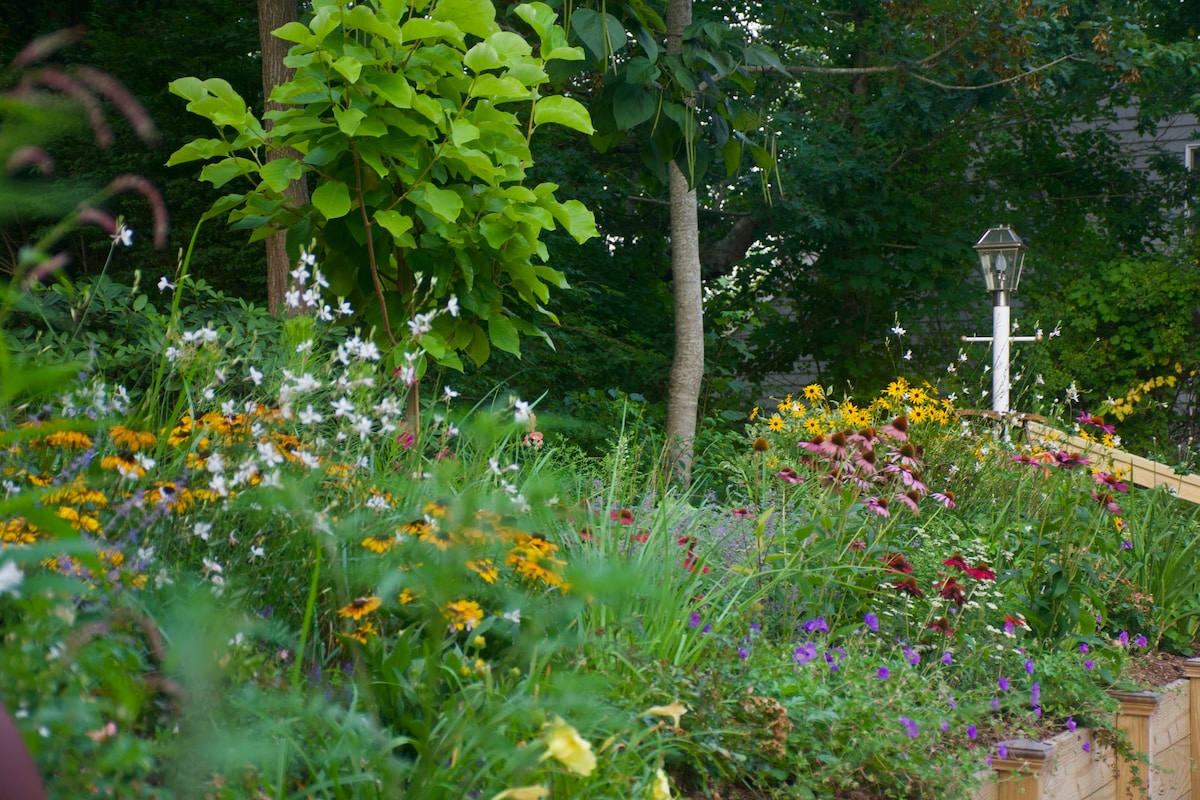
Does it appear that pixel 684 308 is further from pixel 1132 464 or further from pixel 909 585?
pixel 909 585

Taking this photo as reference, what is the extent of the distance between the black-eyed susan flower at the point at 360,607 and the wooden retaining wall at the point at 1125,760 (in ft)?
5.26

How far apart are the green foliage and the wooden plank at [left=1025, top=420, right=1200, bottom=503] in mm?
3089

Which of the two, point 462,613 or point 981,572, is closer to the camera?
point 462,613

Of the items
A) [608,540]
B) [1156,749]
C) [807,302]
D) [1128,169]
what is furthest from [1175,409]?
[608,540]

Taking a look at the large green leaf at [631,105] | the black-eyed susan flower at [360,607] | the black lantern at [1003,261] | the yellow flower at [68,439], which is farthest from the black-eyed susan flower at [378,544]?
the black lantern at [1003,261]

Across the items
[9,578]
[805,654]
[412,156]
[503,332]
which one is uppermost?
[412,156]

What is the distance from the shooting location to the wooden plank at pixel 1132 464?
5.21 meters

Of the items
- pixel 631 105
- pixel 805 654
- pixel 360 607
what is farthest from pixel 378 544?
A: pixel 631 105

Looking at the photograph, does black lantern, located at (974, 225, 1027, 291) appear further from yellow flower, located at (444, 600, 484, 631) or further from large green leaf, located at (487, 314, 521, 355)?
yellow flower, located at (444, 600, 484, 631)

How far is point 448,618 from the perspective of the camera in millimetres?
1721

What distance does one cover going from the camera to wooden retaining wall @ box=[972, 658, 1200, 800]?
2.73m


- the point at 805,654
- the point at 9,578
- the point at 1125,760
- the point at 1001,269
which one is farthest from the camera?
the point at 1001,269

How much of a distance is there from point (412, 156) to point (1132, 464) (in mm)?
4191

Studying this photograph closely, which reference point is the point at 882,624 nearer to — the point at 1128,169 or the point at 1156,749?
the point at 1156,749
